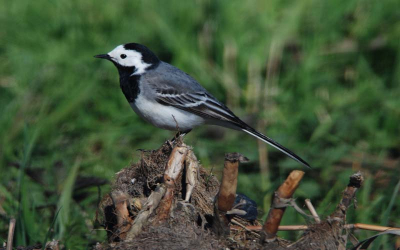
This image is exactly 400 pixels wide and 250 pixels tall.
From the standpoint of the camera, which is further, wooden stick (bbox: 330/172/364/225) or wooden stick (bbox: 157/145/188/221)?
wooden stick (bbox: 157/145/188/221)

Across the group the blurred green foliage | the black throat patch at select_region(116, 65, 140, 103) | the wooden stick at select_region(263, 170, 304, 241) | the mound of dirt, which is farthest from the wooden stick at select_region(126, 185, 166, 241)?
the blurred green foliage

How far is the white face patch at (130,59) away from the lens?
530 centimetres

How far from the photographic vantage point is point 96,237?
4.23 m

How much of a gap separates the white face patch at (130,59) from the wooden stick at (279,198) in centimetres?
281

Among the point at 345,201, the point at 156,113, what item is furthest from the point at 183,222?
the point at 156,113

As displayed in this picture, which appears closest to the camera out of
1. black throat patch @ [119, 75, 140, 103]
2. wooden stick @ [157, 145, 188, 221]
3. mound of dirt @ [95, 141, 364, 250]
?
mound of dirt @ [95, 141, 364, 250]

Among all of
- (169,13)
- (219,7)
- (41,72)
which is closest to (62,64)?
(41,72)

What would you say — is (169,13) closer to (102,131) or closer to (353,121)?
(102,131)

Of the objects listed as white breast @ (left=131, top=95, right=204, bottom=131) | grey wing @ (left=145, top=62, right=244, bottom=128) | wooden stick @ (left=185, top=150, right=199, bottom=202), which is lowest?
wooden stick @ (left=185, top=150, right=199, bottom=202)

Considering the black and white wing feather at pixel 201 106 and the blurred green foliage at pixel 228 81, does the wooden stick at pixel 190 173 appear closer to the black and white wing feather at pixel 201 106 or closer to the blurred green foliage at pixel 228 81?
the black and white wing feather at pixel 201 106

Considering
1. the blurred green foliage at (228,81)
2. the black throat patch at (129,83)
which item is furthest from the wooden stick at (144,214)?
the blurred green foliage at (228,81)

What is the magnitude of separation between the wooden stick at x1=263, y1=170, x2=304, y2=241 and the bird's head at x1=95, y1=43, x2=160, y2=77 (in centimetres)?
281

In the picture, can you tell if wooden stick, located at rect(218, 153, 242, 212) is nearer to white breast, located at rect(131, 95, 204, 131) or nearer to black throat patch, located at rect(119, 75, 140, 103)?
white breast, located at rect(131, 95, 204, 131)

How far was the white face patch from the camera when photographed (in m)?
5.30
